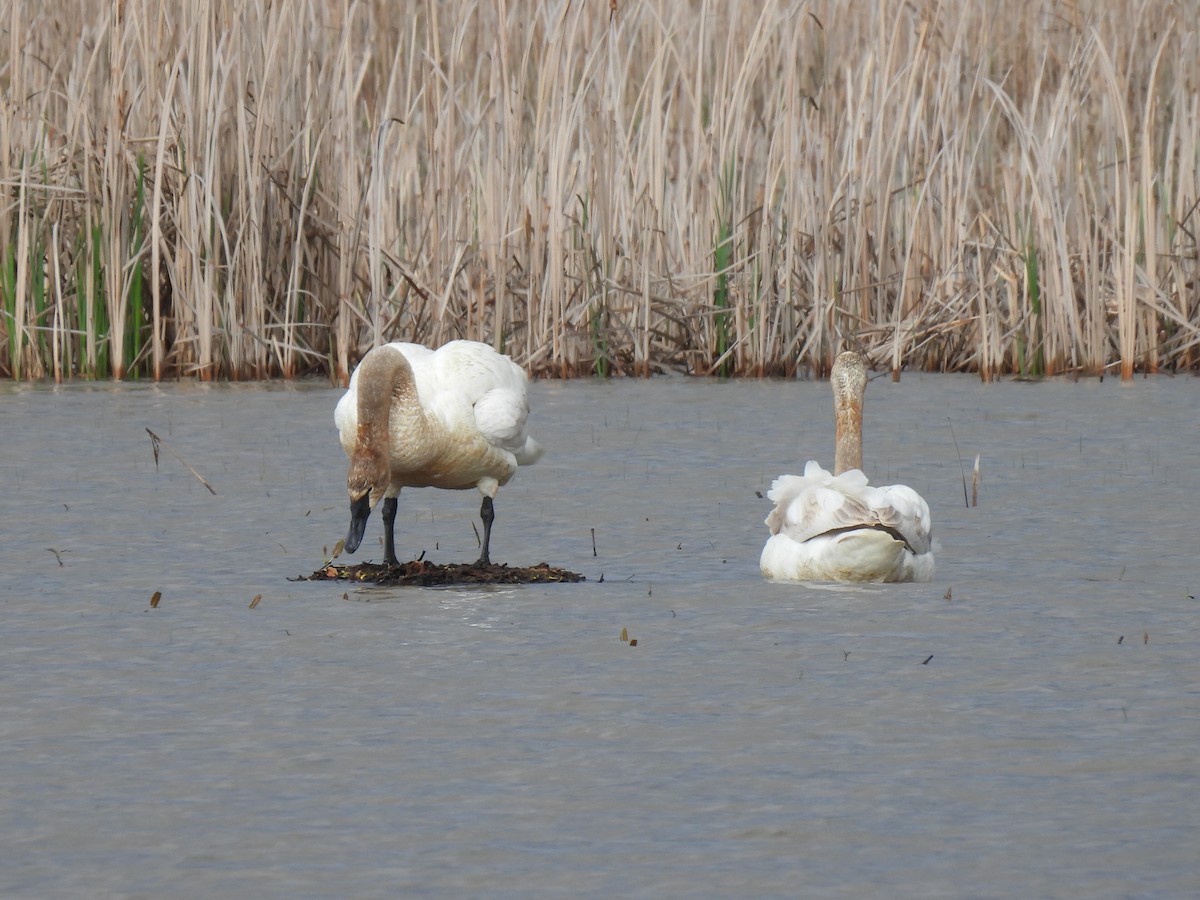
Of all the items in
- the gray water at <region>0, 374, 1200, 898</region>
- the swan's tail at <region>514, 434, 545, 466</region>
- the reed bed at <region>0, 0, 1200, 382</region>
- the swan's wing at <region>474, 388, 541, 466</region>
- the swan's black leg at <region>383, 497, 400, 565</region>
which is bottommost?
the gray water at <region>0, 374, 1200, 898</region>

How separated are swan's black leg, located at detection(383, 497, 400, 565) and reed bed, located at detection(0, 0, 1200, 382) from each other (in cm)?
457

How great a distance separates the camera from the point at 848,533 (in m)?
6.25

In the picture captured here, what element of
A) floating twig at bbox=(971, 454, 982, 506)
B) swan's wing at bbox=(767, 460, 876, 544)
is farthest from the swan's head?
floating twig at bbox=(971, 454, 982, 506)

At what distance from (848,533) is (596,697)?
5.90ft

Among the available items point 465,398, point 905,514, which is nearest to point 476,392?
point 465,398

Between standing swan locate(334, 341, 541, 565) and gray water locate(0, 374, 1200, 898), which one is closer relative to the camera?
gray water locate(0, 374, 1200, 898)

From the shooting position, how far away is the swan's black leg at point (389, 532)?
6.84m

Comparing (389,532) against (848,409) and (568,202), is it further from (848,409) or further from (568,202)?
(568,202)

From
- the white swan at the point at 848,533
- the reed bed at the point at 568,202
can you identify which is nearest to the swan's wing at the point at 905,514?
the white swan at the point at 848,533

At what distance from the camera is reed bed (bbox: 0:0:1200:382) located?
1202cm

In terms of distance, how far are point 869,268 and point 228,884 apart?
10.1 meters

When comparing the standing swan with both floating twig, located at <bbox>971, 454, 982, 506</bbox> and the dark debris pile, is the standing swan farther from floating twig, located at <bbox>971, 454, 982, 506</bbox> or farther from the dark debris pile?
floating twig, located at <bbox>971, 454, 982, 506</bbox>

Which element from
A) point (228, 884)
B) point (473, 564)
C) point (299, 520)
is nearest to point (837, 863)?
point (228, 884)

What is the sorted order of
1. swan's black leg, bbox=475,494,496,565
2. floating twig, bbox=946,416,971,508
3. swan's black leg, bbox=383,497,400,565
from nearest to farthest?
1. swan's black leg, bbox=475,494,496,565
2. swan's black leg, bbox=383,497,400,565
3. floating twig, bbox=946,416,971,508
